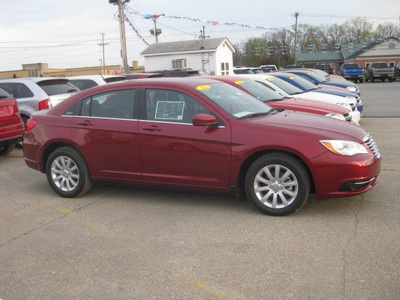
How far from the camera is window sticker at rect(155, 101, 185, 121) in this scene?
17.5 feet

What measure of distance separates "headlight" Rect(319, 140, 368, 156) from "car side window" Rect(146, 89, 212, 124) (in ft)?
4.71

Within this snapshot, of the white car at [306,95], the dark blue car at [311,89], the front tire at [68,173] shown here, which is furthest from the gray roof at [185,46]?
the front tire at [68,173]

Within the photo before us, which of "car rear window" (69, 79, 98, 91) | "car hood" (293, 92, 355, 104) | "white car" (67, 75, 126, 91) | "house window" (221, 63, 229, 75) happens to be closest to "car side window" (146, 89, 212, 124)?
"car hood" (293, 92, 355, 104)

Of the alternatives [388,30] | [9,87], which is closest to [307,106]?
[9,87]

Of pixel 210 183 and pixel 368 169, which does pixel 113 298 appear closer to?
pixel 210 183

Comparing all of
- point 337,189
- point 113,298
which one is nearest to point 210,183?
point 337,189

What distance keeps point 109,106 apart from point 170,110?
0.93m

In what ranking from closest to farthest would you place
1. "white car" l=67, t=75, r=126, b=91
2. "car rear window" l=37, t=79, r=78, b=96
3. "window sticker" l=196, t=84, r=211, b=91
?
"window sticker" l=196, t=84, r=211, b=91, "car rear window" l=37, t=79, r=78, b=96, "white car" l=67, t=75, r=126, b=91

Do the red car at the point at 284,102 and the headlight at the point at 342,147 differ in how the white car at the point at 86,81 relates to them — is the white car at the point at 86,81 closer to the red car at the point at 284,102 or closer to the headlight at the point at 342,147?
the red car at the point at 284,102

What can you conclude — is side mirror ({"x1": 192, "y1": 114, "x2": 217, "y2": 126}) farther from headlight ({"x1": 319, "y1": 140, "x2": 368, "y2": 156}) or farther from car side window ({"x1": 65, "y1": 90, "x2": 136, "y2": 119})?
headlight ({"x1": 319, "y1": 140, "x2": 368, "y2": 156})

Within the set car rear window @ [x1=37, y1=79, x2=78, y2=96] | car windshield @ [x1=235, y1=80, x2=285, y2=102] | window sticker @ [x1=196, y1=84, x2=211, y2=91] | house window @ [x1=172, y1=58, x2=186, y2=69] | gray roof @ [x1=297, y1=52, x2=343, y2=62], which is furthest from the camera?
gray roof @ [x1=297, y1=52, x2=343, y2=62]

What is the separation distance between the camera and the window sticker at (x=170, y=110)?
5.32 metres

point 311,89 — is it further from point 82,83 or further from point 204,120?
point 204,120

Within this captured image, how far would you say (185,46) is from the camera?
34125mm
